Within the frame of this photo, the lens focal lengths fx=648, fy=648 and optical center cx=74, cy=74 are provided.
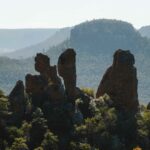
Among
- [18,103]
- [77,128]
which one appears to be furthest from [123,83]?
[18,103]

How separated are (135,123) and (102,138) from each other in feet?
25.2

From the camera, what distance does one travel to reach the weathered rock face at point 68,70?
115m

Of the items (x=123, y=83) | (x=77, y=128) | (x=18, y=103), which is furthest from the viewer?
(x=123, y=83)

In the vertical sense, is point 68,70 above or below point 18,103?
above

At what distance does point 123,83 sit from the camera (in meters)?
118

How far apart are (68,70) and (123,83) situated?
10361 millimetres

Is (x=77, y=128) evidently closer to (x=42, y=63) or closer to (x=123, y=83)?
(x=123, y=83)

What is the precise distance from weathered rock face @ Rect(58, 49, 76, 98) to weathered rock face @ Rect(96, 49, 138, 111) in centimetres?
771

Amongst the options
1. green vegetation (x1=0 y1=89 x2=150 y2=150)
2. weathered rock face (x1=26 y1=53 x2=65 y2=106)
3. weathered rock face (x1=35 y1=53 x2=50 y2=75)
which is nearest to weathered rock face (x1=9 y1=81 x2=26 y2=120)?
green vegetation (x1=0 y1=89 x2=150 y2=150)

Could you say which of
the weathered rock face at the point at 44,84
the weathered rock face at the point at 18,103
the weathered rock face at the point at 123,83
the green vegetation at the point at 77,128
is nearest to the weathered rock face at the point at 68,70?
the weathered rock face at the point at 44,84

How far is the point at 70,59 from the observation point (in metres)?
116

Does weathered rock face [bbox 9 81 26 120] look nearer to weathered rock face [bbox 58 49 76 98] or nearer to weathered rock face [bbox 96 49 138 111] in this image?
weathered rock face [bbox 58 49 76 98]

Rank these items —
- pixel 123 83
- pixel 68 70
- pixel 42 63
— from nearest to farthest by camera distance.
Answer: pixel 42 63 → pixel 68 70 → pixel 123 83

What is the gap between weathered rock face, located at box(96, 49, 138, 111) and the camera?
383 feet
